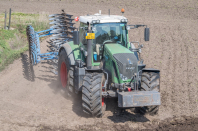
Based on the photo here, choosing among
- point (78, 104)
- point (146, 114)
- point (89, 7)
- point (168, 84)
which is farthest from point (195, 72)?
point (89, 7)

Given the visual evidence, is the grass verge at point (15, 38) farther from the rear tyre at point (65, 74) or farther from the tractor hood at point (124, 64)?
the tractor hood at point (124, 64)

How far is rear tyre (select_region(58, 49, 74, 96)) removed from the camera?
7.87 m

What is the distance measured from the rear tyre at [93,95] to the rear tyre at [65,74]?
1.42 meters

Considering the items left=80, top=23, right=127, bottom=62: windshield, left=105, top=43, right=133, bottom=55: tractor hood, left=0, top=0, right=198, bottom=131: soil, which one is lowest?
left=0, top=0, right=198, bottom=131: soil

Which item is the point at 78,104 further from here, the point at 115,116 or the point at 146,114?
the point at 146,114

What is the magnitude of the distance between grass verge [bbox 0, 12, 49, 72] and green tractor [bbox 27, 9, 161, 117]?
516 cm

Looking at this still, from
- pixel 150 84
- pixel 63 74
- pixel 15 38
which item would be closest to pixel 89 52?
pixel 150 84

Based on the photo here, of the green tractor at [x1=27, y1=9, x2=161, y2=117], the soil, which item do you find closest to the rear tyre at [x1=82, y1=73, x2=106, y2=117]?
the green tractor at [x1=27, y1=9, x2=161, y2=117]

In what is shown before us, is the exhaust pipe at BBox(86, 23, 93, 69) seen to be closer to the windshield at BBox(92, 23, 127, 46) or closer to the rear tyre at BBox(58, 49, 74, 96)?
the windshield at BBox(92, 23, 127, 46)

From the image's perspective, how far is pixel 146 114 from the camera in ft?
23.0

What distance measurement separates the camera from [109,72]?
7.00 m

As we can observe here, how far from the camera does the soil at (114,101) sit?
6.50 metres

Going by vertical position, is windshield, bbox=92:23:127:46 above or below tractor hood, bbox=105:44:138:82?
above

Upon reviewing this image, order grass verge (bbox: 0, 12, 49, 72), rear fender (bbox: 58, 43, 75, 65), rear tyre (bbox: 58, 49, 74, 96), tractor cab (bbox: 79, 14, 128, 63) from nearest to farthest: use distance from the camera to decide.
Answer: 1. tractor cab (bbox: 79, 14, 128, 63)
2. rear tyre (bbox: 58, 49, 74, 96)
3. rear fender (bbox: 58, 43, 75, 65)
4. grass verge (bbox: 0, 12, 49, 72)
